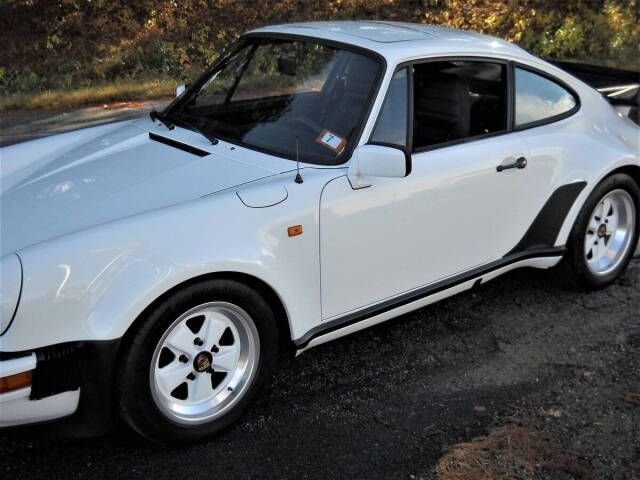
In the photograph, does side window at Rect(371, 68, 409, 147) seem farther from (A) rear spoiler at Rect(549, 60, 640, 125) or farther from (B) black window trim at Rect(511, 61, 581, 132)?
(A) rear spoiler at Rect(549, 60, 640, 125)

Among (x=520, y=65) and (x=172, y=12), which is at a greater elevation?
(x=520, y=65)

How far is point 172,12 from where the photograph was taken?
37.7 ft

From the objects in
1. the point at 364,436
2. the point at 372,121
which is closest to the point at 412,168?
the point at 372,121

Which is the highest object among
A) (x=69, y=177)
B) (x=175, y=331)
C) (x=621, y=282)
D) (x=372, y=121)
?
(x=372, y=121)

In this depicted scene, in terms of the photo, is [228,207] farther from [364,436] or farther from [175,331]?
[364,436]

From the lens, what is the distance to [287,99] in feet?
12.4

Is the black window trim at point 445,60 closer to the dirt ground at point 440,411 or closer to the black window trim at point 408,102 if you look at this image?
the black window trim at point 408,102

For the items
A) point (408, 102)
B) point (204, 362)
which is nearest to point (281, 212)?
point (204, 362)

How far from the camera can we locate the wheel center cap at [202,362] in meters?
2.99

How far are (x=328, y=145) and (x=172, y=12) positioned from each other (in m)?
9.00

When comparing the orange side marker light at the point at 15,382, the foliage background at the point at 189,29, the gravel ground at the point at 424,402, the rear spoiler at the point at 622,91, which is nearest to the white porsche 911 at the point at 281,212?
the orange side marker light at the point at 15,382

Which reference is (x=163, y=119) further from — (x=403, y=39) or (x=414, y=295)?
(x=414, y=295)

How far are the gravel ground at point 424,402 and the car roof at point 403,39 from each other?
4.87 feet

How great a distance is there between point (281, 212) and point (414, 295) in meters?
0.94
